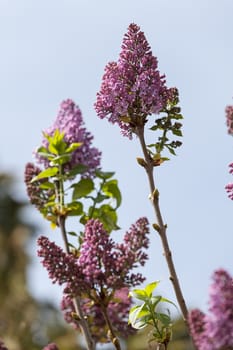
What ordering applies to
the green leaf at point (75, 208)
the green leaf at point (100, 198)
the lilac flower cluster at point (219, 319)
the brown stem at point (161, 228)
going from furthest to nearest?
1. the green leaf at point (100, 198)
2. the green leaf at point (75, 208)
3. the brown stem at point (161, 228)
4. the lilac flower cluster at point (219, 319)

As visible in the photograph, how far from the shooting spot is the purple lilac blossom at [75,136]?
3.53 metres

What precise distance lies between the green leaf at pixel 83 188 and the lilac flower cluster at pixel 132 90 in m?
0.59

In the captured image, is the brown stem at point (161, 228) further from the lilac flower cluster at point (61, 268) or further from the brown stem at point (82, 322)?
the brown stem at point (82, 322)

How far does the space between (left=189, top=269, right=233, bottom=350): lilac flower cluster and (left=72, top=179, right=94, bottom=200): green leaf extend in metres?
1.70

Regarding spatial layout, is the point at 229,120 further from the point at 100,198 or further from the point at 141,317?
the point at 100,198

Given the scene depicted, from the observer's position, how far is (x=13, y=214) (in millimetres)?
21266

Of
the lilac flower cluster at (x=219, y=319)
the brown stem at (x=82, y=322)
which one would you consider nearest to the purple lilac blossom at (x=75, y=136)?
the brown stem at (x=82, y=322)

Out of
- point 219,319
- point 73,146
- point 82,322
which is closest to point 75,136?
point 73,146

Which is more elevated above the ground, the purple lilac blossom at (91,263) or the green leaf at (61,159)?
the green leaf at (61,159)

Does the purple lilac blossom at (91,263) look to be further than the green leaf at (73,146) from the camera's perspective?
No

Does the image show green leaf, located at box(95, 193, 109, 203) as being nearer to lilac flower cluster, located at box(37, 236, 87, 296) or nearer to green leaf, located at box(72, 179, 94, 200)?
green leaf, located at box(72, 179, 94, 200)

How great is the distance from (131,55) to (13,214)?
18638 millimetres

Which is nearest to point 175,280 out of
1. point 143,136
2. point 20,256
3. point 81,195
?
point 143,136

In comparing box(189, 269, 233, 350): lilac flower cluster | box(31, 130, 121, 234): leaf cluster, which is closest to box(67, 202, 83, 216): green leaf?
box(31, 130, 121, 234): leaf cluster
